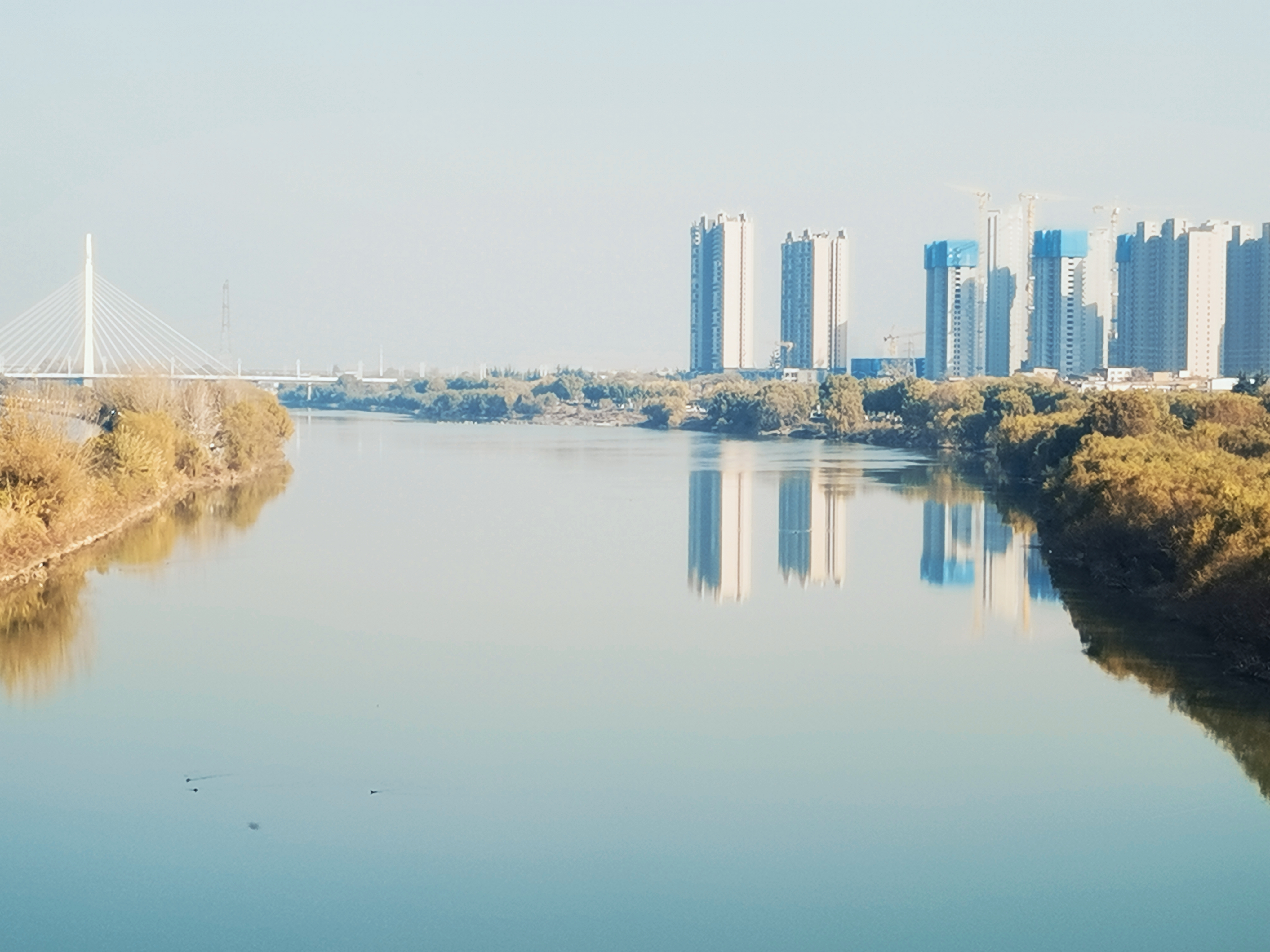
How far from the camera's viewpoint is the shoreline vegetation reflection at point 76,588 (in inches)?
227

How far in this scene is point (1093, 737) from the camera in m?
4.98

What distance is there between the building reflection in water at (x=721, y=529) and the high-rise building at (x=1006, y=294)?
17619mm

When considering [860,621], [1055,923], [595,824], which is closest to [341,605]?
[860,621]

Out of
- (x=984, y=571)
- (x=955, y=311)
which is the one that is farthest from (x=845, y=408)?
(x=984, y=571)

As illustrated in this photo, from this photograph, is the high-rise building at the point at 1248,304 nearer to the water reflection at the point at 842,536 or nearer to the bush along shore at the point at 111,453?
the water reflection at the point at 842,536

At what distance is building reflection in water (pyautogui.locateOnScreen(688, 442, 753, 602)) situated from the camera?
8.23 m

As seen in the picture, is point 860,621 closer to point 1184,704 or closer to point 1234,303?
point 1184,704

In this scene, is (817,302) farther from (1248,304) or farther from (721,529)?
(721,529)

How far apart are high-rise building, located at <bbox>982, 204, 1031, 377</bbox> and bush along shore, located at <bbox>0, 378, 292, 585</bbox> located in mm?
19576

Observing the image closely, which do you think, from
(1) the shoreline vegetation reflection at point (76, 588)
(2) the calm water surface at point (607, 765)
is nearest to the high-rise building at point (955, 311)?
(1) the shoreline vegetation reflection at point (76, 588)

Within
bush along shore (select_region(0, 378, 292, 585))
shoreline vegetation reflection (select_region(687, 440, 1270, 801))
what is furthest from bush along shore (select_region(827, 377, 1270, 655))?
bush along shore (select_region(0, 378, 292, 585))

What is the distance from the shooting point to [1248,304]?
Result: 2700 cm

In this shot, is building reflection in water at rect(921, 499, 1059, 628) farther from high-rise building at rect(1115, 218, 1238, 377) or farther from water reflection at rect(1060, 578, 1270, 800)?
high-rise building at rect(1115, 218, 1238, 377)

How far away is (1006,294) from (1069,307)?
342cm
